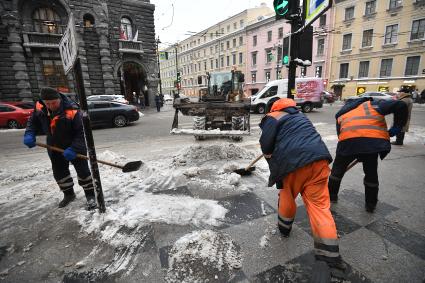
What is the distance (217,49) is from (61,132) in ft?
167

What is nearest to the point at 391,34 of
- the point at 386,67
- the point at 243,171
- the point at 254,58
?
the point at 386,67

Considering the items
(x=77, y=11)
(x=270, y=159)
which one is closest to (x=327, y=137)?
(x=270, y=159)

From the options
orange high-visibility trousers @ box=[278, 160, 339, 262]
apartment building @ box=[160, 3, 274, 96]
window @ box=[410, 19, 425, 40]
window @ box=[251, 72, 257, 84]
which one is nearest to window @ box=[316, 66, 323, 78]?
window @ box=[410, 19, 425, 40]

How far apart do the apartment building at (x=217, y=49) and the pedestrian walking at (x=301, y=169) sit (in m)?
31.1

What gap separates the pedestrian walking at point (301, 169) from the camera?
196cm

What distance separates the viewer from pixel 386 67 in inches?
1047

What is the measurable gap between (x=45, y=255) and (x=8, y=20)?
70.2 feet

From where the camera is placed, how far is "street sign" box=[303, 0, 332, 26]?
3.24 m

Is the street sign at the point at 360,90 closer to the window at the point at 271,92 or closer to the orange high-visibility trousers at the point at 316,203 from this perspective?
the window at the point at 271,92

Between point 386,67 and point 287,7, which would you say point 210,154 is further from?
point 386,67

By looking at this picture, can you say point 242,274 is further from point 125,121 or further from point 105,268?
point 125,121

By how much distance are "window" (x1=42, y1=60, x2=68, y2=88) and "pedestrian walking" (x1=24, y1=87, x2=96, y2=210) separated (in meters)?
19.1

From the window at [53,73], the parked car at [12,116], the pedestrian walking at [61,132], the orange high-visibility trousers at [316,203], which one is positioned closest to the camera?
the orange high-visibility trousers at [316,203]

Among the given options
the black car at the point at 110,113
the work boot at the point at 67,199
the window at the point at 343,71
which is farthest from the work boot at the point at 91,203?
the window at the point at 343,71
